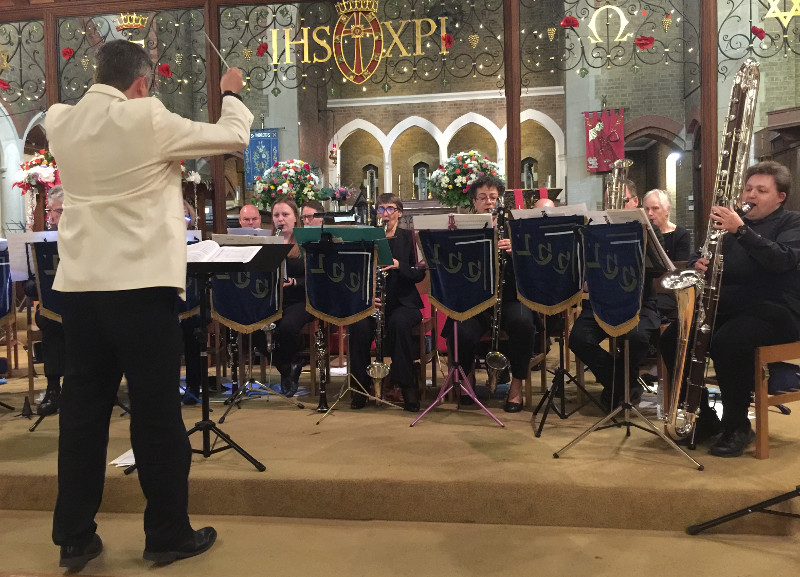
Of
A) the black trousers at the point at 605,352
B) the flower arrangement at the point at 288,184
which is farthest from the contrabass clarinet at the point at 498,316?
the flower arrangement at the point at 288,184

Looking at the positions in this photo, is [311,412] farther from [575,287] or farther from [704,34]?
[704,34]

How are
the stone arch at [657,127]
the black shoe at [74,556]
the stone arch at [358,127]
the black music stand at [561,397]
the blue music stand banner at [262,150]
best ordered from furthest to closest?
the stone arch at [358,127]
the stone arch at [657,127]
the blue music stand banner at [262,150]
the black music stand at [561,397]
the black shoe at [74,556]

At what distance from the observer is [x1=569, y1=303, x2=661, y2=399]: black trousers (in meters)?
3.78

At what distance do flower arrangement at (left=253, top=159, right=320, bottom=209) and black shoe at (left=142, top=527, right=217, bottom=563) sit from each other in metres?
4.89

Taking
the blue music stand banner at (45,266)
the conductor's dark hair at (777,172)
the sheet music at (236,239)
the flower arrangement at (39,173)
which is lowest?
the blue music stand banner at (45,266)

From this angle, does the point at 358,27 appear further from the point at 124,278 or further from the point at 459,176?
the point at 124,278

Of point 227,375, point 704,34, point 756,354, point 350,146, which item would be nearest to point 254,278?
point 227,375

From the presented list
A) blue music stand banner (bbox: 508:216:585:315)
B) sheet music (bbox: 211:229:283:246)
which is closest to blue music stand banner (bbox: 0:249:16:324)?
sheet music (bbox: 211:229:283:246)

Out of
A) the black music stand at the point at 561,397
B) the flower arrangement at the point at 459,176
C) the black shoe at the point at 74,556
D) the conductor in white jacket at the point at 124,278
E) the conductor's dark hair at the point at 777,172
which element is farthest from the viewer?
the flower arrangement at the point at 459,176

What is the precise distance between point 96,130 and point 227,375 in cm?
368

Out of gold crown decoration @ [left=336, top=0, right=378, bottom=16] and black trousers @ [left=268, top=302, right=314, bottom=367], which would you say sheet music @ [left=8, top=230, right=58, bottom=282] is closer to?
black trousers @ [left=268, top=302, right=314, bottom=367]

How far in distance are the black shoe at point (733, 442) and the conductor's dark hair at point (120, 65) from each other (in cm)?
288

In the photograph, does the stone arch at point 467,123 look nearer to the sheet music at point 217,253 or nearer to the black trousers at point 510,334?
the black trousers at point 510,334

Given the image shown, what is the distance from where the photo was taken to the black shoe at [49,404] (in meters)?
4.23
